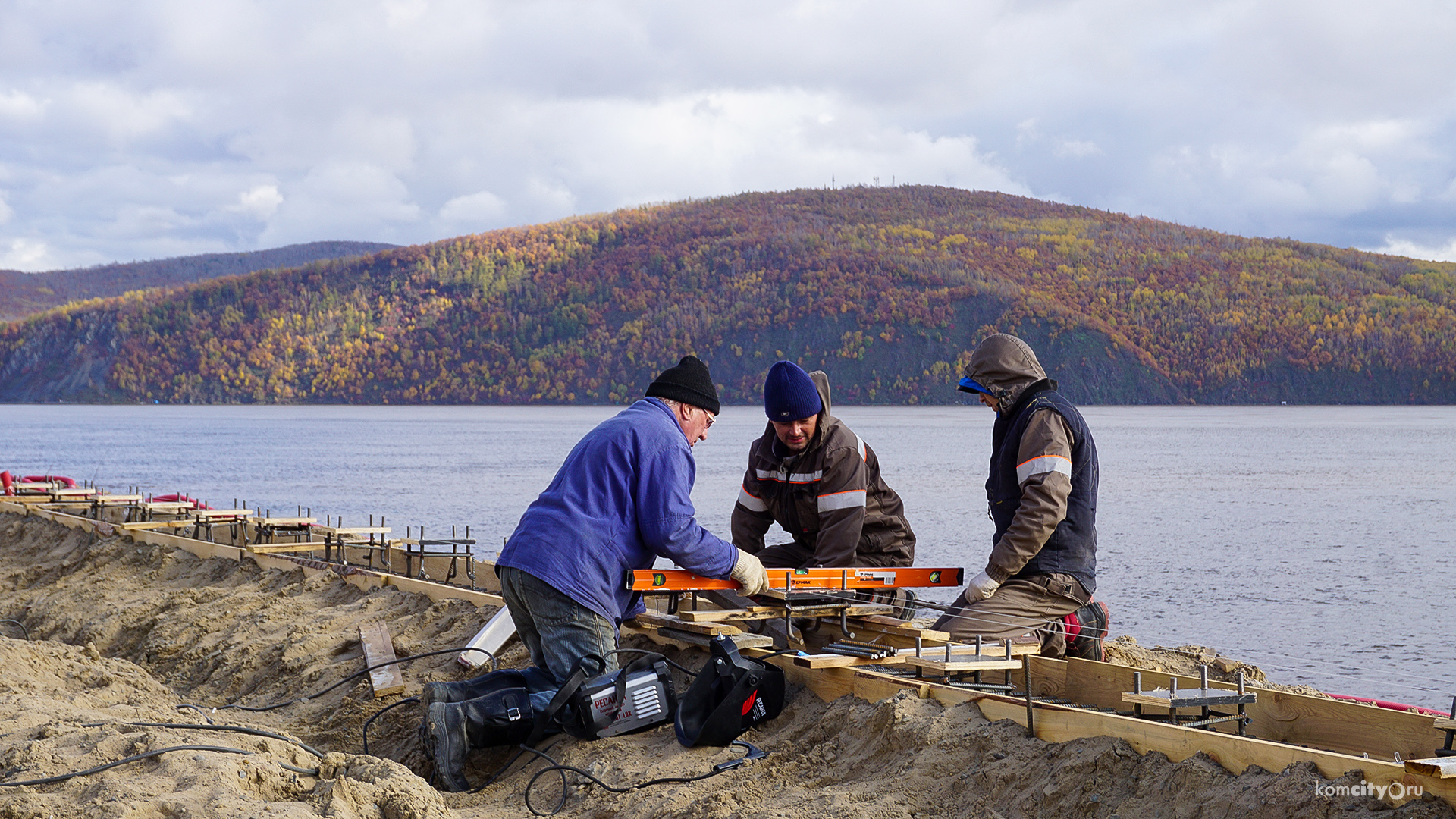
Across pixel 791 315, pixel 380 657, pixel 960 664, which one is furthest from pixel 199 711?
pixel 791 315

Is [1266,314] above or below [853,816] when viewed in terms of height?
above

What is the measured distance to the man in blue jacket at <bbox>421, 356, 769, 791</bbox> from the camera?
15.8 feet

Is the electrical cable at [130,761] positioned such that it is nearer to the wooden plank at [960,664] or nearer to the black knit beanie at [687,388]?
the black knit beanie at [687,388]

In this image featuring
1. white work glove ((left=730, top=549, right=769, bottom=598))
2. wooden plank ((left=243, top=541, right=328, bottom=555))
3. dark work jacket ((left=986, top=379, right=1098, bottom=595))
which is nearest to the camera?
white work glove ((left=730, top=549, right=769, bottom=598))

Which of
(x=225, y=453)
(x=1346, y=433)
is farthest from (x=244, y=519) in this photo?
(x=1346, y=433)

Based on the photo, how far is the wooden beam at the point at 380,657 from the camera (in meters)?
6.08

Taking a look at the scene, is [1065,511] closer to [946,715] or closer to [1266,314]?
[946,715]

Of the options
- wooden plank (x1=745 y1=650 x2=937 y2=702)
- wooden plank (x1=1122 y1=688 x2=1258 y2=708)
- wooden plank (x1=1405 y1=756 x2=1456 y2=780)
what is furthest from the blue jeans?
wooden plank (x1=1405 y1=756 x2=1456 y2=780)

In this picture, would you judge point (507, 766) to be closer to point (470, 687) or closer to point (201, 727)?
point (470, 687)

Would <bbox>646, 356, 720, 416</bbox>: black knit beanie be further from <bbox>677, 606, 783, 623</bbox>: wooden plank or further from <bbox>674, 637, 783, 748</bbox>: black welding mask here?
<bbox>677, 606, 783, 623</bbox>: wooden plank

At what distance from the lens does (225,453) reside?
146 feet

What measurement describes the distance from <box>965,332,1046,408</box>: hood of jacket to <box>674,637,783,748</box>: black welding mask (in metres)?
1.78

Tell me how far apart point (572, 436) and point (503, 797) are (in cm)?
5412

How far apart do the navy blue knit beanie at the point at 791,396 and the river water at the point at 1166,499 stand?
622cm
